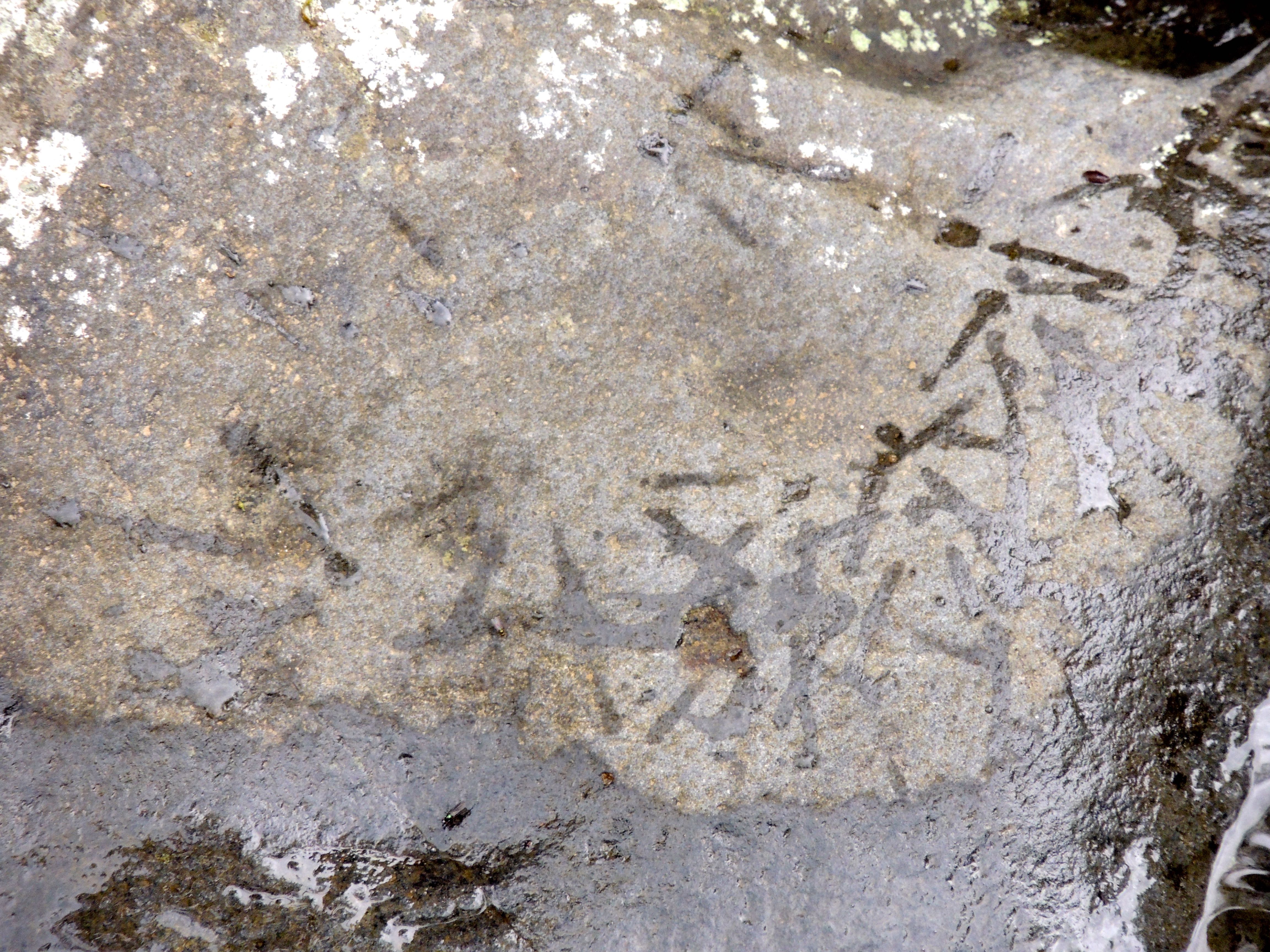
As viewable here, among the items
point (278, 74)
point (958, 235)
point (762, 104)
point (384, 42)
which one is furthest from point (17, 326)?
point (958, 235)

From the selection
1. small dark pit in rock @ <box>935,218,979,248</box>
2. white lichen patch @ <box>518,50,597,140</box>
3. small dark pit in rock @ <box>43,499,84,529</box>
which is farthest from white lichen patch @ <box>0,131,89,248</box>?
small dark pit in rock @ <box>935,218,979,248</box>

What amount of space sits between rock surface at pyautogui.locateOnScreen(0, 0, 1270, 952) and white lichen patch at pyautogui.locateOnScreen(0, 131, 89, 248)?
192 mm

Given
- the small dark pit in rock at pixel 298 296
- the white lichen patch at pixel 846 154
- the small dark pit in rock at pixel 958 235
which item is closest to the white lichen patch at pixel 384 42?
the small dark pit in rock at pixel 298 296

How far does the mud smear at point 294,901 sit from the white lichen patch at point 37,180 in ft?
4.44

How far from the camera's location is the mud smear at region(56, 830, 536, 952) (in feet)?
5.19

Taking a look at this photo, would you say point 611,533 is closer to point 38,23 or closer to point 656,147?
point 656,147

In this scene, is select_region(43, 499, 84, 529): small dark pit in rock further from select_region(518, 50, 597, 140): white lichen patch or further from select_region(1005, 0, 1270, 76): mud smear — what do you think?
select_region(1005, 0, 1270, 76): mud smear

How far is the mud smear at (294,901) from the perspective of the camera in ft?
5.19

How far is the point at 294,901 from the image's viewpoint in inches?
63.8

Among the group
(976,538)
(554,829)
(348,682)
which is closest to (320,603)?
(348,682)

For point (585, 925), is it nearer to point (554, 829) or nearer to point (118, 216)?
point (554, 829)

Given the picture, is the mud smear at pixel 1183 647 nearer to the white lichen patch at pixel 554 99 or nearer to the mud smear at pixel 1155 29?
the mud smear at pixel 1155 29

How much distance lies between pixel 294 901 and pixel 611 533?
3.56 feet

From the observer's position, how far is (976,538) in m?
1.66
